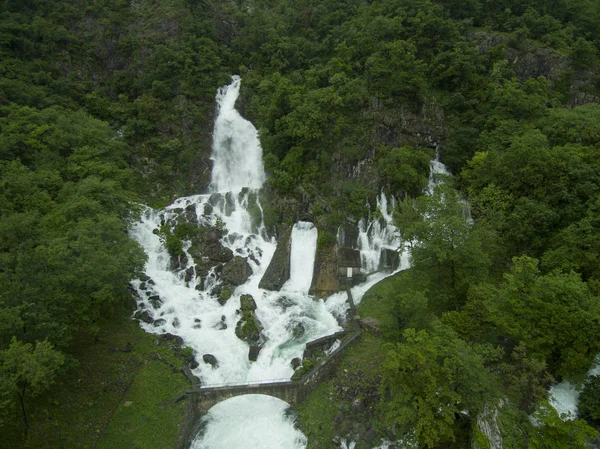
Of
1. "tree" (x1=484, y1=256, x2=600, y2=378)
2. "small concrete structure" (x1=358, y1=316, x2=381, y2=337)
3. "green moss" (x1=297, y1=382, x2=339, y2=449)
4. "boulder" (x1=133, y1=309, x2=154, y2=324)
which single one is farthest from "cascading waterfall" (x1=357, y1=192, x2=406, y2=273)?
"boulder" (x1=133, y1=309, x2=154, y2=324)

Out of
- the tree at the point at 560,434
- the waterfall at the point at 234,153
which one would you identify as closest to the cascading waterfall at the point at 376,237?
the waterfall at the point at 234,153

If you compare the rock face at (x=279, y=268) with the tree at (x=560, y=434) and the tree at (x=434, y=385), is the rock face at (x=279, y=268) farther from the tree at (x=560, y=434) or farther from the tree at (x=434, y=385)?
the tree at (x=560, y=434)

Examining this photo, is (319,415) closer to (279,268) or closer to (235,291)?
(235,291)

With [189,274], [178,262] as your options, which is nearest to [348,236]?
[189,274]

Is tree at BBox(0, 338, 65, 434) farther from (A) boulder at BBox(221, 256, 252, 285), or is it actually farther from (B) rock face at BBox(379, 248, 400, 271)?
(B) rock face at BBox(379, 248, 400, 271)

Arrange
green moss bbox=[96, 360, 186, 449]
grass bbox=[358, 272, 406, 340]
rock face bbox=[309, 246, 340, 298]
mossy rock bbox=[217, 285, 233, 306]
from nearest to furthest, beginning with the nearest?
green moss bbox=[96, 360, 186, 449], grass bbox=[358, 272, 406, 340], mossy rock bbox=[217, 285, 233, 306], rock face bbox=[309, 246, 340, 298]

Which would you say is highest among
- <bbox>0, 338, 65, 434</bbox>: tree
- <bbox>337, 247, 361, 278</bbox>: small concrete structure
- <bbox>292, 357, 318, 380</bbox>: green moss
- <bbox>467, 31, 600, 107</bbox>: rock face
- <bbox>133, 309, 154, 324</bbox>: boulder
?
<bbox>467, 31, 600, 107</bbox>: rock face
